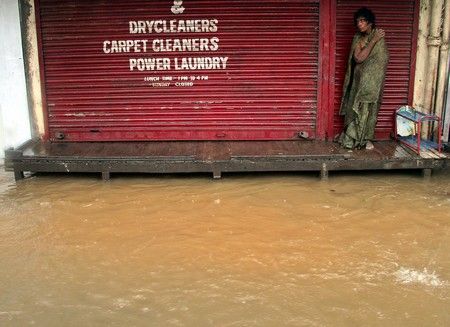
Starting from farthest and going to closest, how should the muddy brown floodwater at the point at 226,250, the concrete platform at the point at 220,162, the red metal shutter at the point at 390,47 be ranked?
the red metal shutter at the point at 390,47, the concrete platform at the point at 220,162, the muddy brown floodwater at the point at 226,250

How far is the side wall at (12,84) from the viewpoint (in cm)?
875

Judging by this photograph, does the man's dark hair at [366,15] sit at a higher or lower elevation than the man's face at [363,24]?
higher

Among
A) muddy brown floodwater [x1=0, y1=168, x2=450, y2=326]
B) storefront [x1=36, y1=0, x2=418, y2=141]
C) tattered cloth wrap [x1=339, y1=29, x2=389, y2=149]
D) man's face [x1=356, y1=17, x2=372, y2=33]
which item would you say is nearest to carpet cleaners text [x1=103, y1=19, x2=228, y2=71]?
storefront [x1=36, y1=0, x2=418, y2=141]

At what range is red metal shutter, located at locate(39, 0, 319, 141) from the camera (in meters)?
8.77

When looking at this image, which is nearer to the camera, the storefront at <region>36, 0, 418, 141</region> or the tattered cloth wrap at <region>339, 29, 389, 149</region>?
the tattered cloth wrap at <region>339, 29, 389, 149</region>

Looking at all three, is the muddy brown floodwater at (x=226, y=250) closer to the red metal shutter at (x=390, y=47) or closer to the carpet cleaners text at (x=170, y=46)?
the red metal shutter at (x=390, y=47)

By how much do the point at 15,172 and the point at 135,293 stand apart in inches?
162

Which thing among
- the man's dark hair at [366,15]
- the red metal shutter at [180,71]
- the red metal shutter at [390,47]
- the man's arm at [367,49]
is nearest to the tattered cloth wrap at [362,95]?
the man's arm at [367,49]

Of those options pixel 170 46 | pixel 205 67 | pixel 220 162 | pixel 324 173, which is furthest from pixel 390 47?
pixel 170 46

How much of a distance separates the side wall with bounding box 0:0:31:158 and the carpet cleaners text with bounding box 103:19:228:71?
1.45 m

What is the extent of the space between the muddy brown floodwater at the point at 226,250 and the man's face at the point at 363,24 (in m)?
2.24

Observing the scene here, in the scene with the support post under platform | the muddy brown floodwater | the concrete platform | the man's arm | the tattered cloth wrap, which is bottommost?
the muddy brown floodwater

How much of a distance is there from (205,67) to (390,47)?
3.07 metres

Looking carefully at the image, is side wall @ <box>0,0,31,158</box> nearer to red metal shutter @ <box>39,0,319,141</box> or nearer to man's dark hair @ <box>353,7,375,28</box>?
red metal shutter @ <box>39,0,319,141</box>
